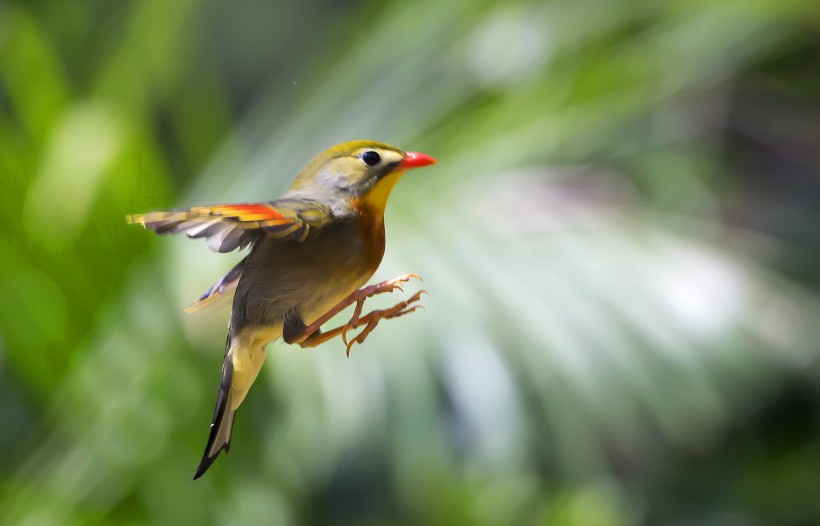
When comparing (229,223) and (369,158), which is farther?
(369,158)

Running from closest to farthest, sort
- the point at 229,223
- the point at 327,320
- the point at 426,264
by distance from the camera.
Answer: the point at 229,223 < the point at 327,320 < the point at 426,264

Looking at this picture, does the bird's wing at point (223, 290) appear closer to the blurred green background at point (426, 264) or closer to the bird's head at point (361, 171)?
the bird's head at point (361, 171)

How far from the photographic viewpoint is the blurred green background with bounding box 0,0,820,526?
1.66 m

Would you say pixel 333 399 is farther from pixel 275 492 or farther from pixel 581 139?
pixel 581 139

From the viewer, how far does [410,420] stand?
5.90 feet

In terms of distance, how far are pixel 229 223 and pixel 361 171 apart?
174mm

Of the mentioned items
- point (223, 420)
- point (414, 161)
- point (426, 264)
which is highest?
point (414, 161)

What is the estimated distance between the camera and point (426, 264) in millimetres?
1805

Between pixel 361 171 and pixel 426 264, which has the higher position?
pixel 361 171

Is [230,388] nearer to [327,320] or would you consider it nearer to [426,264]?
[327,320]

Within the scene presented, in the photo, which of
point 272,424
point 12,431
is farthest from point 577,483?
point 12,431

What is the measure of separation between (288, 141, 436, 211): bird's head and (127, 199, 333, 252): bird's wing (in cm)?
9

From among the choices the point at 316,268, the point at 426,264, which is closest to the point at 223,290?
the point at 316,268

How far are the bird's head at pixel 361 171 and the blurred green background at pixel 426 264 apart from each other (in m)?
0.72
